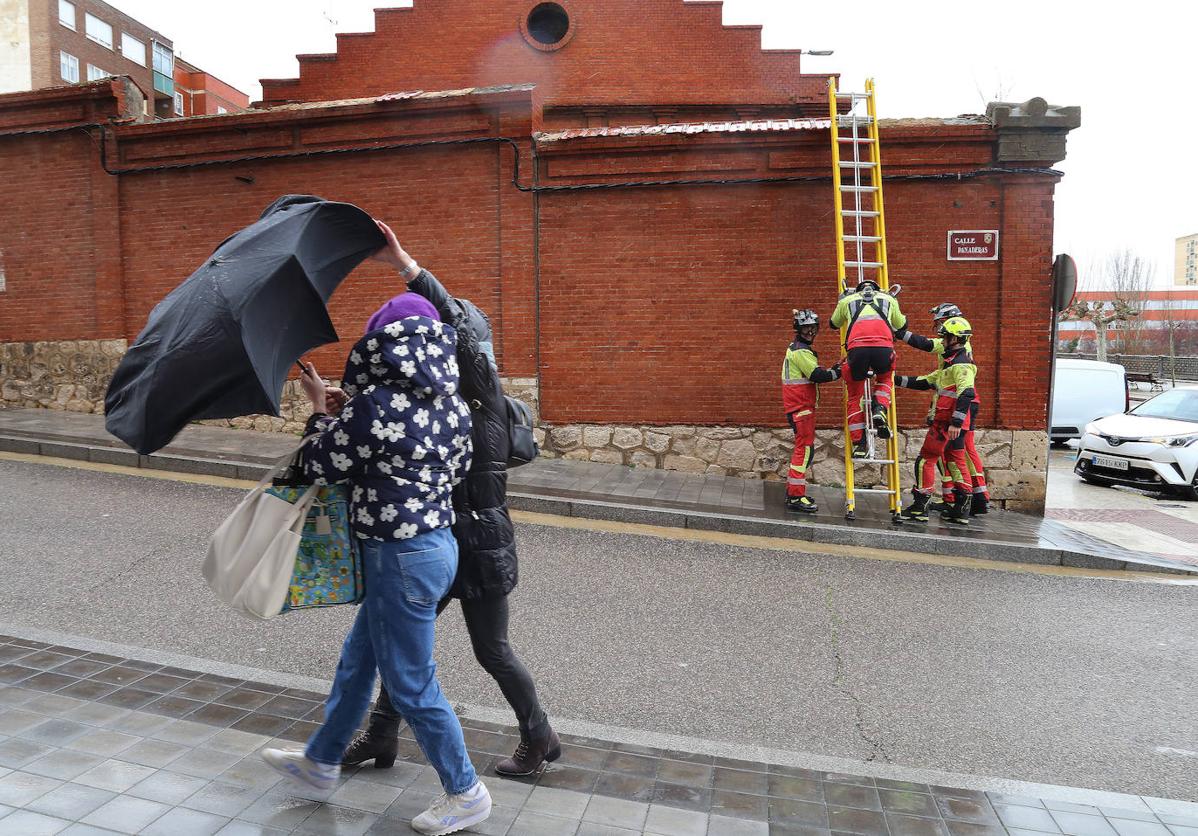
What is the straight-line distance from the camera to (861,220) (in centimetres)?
1028

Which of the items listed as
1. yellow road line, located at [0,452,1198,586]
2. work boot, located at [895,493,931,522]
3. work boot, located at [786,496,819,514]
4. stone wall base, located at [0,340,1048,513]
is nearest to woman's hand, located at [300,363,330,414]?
yellow road line, located at [0,452,1198,586]

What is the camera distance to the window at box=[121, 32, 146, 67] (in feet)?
177

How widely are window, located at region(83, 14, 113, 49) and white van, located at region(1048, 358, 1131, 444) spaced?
5334 cm

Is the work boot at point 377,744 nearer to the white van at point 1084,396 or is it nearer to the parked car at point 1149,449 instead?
the parked car at point 1149,449

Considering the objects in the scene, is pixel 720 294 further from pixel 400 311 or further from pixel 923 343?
pixel 400 311

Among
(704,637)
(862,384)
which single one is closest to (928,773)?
(704,637)

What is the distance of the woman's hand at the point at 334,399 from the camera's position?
126 inches

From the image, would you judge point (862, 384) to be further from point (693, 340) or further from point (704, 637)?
point (704, 637)

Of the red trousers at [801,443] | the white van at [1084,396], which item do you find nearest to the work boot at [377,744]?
the red trousers at [801,443]

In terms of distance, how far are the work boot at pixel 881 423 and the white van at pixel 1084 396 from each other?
37.5ft

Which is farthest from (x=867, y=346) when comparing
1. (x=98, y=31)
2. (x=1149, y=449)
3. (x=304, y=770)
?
(x=98, y=31)

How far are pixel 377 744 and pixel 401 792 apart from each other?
0.24 meters

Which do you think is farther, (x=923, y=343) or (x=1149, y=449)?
(x=1149, y=449)

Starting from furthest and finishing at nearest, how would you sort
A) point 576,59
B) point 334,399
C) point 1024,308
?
1. point 576,59
2. point 1024,308
3. point 334,399
